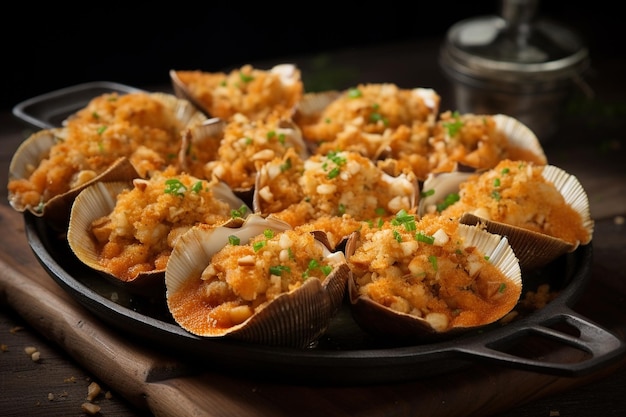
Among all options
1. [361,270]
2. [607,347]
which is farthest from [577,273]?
[361,270]

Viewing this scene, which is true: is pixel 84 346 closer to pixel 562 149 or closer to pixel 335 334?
pixel 335 334

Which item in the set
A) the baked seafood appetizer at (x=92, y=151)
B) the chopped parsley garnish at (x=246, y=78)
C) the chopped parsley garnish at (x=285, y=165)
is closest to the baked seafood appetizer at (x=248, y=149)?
the chopped parsley garnish at (x=285, y=165)

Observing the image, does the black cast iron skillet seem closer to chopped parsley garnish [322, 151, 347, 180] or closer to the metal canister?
chopped parsley garnish [322, 151, 347, 180]

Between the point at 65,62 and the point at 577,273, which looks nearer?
the point at 577,273

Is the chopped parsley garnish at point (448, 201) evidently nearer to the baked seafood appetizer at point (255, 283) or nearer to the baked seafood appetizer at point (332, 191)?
the baked seafood appetizer at point (332, 191)

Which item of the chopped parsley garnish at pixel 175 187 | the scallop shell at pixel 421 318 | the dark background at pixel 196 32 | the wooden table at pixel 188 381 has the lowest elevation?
the dark background at pixel 196 32

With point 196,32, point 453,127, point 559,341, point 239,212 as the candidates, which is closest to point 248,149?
point 239,212

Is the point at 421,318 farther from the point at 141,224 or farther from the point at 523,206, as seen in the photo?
the point at 141,224
